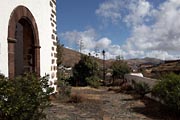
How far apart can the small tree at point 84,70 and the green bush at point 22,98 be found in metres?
20.3

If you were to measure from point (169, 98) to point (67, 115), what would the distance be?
3.84 m

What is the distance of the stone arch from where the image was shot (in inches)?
320

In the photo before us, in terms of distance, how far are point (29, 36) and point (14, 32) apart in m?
2.38

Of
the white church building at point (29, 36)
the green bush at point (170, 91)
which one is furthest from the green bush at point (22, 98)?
the green bush at point (170, 91)

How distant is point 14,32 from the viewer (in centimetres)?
847

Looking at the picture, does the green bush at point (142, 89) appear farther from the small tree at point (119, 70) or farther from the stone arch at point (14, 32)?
the small tree at point (119, 70)

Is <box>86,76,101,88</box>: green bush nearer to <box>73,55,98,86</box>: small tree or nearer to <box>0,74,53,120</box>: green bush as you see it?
<box>73,55,98,86</box>: small tree

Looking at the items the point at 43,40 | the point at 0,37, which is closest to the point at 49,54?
the point at 43,40

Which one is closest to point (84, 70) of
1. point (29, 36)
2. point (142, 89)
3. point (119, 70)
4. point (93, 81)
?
point (93, 81)

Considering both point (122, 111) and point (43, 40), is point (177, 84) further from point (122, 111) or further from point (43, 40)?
point (43, 40)

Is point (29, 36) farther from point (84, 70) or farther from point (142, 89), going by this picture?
point (84, 70)

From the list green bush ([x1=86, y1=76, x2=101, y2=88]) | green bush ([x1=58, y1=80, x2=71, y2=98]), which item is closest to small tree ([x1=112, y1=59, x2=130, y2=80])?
green bush ([x1=86, y1=76, x2=101, y2=88])

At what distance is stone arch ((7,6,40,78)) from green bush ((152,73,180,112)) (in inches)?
175

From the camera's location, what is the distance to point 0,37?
7629 millimetres
